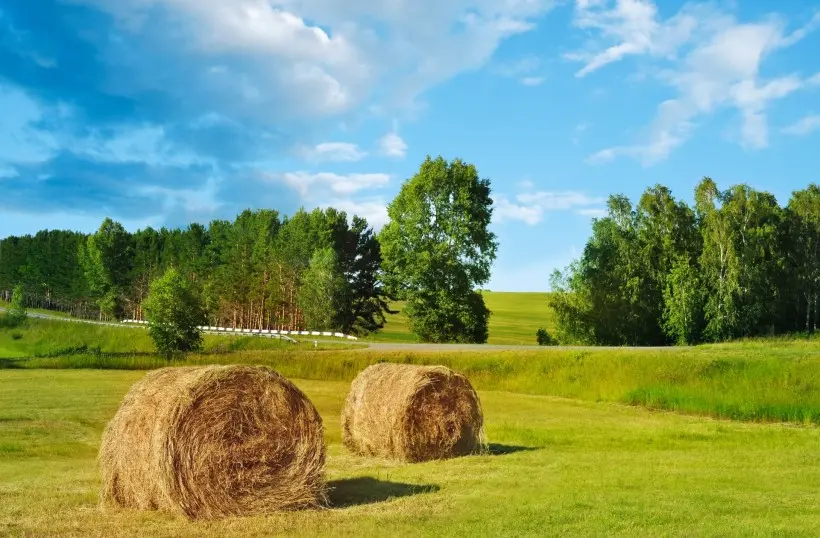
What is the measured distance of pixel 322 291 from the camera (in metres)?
77.8

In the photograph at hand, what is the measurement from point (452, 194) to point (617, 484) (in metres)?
53.1

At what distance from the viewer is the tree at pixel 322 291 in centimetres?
7788

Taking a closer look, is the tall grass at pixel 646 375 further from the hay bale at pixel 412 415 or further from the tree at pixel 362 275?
the tree at pixel 362 275

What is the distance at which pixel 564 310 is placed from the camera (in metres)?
67.3

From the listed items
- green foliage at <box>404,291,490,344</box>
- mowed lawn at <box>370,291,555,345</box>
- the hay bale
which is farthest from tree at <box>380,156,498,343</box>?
the hay bale

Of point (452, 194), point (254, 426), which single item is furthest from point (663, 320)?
point (254, 426)

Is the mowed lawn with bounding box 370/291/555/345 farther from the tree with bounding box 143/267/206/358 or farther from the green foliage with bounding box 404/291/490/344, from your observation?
the tree with bounding box 143/267/206/358

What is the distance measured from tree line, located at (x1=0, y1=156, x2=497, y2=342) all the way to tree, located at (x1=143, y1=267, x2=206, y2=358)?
29 cm

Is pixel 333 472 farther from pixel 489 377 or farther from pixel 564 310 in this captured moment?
pixel 564 310

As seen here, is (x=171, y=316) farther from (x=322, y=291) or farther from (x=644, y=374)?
(x=644, y=374)

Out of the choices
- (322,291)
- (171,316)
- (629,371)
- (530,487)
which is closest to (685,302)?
(629,371)

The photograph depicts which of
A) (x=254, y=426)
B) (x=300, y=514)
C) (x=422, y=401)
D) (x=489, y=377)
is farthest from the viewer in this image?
(x=489, y=377)

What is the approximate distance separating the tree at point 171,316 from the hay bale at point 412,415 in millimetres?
35298

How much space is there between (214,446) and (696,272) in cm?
6018
